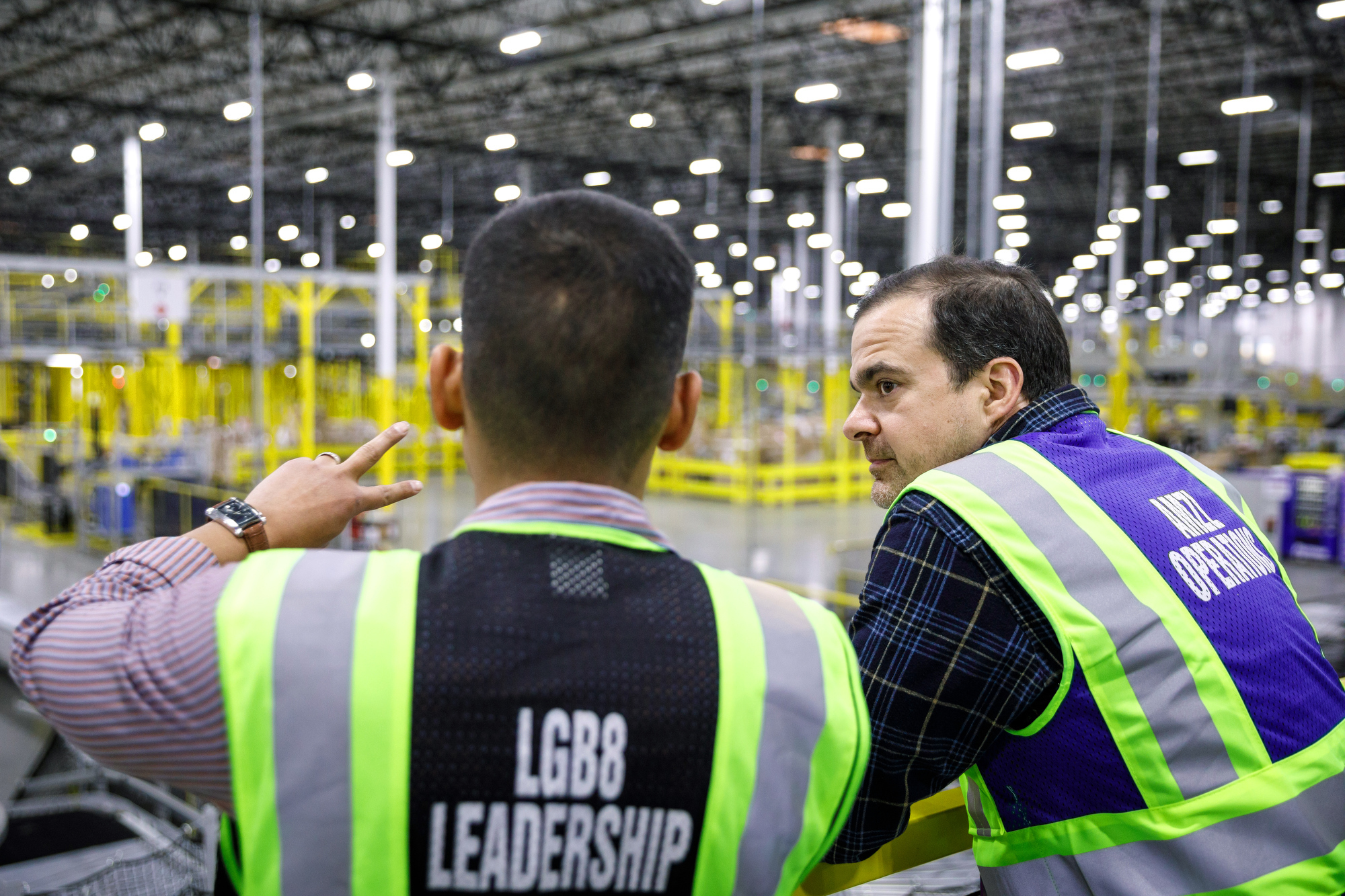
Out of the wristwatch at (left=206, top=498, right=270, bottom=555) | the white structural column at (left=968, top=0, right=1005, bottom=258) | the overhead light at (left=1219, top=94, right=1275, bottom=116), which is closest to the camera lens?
the wristwatch at (left=206, top=498, right=270, bottom=555)

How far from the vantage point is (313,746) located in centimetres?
89

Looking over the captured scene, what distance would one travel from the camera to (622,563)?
97 centimetres

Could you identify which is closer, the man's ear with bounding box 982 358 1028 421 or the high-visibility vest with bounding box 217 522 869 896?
the high-visibility vest with bounding box 217 522 869 896

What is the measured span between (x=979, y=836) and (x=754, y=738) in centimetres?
76

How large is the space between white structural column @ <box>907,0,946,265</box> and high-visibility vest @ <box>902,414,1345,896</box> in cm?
670

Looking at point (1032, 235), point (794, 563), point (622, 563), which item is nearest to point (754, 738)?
point (622, 563)

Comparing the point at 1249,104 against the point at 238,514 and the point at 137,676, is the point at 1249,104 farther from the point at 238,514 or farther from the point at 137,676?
the point at 137,676

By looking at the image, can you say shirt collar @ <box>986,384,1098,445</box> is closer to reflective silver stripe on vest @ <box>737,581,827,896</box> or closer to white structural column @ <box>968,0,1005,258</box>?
reflective silver stripe on vest @ <box>737,581,827,896</box>

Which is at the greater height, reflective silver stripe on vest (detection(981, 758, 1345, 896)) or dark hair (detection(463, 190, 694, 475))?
dark hair (detection(463, 190, 694, 475))

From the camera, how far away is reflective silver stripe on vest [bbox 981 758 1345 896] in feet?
4.31

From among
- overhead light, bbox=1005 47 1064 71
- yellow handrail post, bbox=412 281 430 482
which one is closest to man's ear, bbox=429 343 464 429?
overhead light, bbox=1005 47 1064 71

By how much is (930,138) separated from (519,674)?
25.6 feet

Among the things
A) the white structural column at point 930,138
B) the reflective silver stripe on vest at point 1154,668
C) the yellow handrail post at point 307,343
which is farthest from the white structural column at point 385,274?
the reflective silver stripe on vest at point 1154,668

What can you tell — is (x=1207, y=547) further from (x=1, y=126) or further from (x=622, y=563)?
(x=1, y=126)
